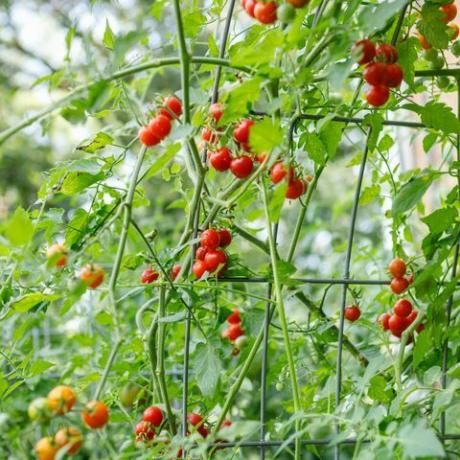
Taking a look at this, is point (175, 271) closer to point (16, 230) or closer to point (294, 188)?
point (294, 188)

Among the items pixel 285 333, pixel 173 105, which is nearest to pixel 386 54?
pixel 173 105

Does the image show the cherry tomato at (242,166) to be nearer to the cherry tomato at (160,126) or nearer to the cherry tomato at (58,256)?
the cherry tomato at (160,126)

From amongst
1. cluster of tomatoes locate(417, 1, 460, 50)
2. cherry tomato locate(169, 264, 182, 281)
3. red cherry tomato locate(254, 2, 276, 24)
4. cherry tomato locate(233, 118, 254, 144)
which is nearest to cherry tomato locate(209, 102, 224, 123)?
cherry tomato locate(233, 118, 254, 144)

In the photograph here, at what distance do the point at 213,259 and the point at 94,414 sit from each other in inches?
Result: 13.9

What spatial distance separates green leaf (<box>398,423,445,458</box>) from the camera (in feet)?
2.29

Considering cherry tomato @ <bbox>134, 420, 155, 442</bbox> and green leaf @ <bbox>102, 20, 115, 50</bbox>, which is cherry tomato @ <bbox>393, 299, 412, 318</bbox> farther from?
green leaf @ <bbox>102, 20, 115, 50</bbox>

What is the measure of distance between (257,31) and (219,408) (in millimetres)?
607

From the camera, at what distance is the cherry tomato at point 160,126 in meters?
0.92

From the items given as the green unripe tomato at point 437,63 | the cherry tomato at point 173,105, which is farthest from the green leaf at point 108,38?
the green unripe tomato at point 437,63

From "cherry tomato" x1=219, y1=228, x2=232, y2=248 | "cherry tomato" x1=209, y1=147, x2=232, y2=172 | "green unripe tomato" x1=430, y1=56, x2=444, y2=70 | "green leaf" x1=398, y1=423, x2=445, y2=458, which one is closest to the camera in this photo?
"green leaf" x1=398, y1=423, x2=445, y2=458

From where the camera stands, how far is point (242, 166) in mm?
998

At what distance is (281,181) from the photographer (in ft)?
3.10

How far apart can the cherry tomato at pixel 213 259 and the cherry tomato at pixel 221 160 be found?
12 centimetres

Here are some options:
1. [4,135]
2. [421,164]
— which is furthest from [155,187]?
[4,135]
